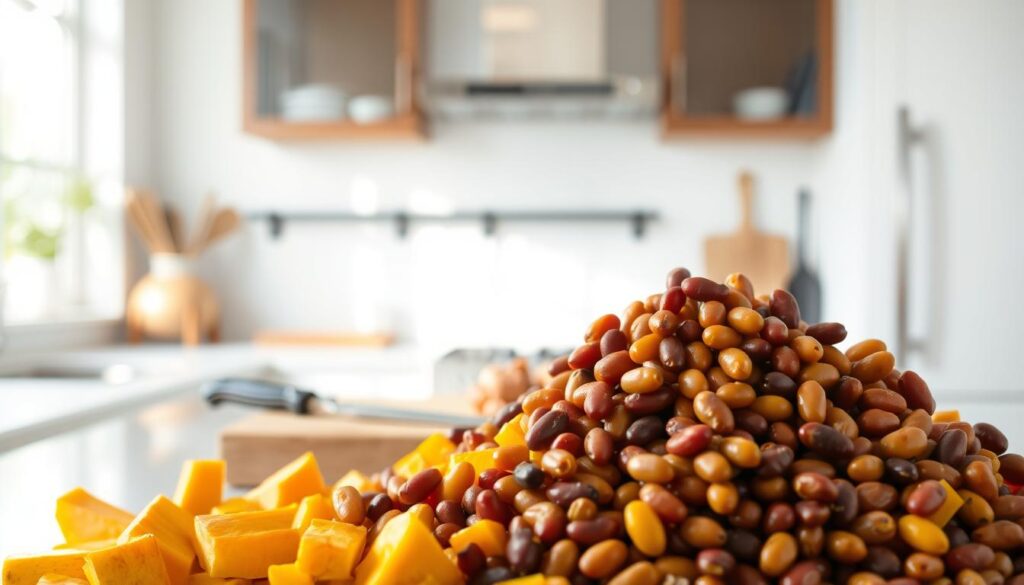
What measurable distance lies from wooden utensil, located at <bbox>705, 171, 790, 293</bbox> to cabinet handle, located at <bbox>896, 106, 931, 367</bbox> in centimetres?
70

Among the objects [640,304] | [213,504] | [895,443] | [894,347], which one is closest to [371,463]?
[213,504]

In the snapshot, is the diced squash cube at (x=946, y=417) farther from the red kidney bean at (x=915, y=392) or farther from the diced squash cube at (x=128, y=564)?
the diced squash cube at (x=128, y=564)

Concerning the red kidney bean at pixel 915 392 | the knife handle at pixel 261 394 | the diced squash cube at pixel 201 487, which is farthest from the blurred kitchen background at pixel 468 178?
the red kidney bean at pixel 915 392

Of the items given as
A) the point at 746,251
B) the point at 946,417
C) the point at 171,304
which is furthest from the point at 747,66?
the point at 946,417

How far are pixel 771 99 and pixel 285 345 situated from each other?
1.76 metres

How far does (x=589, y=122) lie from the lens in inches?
119

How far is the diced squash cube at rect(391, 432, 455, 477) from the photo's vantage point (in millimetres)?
722

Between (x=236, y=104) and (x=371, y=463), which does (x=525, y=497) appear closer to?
(x=371, y=463)

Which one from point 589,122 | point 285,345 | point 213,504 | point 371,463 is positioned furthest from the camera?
point 589,122

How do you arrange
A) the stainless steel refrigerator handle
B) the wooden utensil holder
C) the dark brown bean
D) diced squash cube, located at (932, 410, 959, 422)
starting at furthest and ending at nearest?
the wooden utensil holder
the stainless steel refrigerator handle
diced squash cube, located at (932, 410, 959, 422)
the dark brown bean

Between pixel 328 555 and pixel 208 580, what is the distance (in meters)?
0.13

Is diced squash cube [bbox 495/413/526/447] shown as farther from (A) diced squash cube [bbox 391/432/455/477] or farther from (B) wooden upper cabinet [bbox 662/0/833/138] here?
(B) wooden upper cabinet [bbox 662/0/833/138]

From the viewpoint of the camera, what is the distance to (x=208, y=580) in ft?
1.91

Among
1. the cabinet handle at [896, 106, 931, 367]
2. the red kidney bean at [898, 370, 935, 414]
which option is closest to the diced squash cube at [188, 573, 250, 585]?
the red kidney bean at [898, 370, 935, 414]
